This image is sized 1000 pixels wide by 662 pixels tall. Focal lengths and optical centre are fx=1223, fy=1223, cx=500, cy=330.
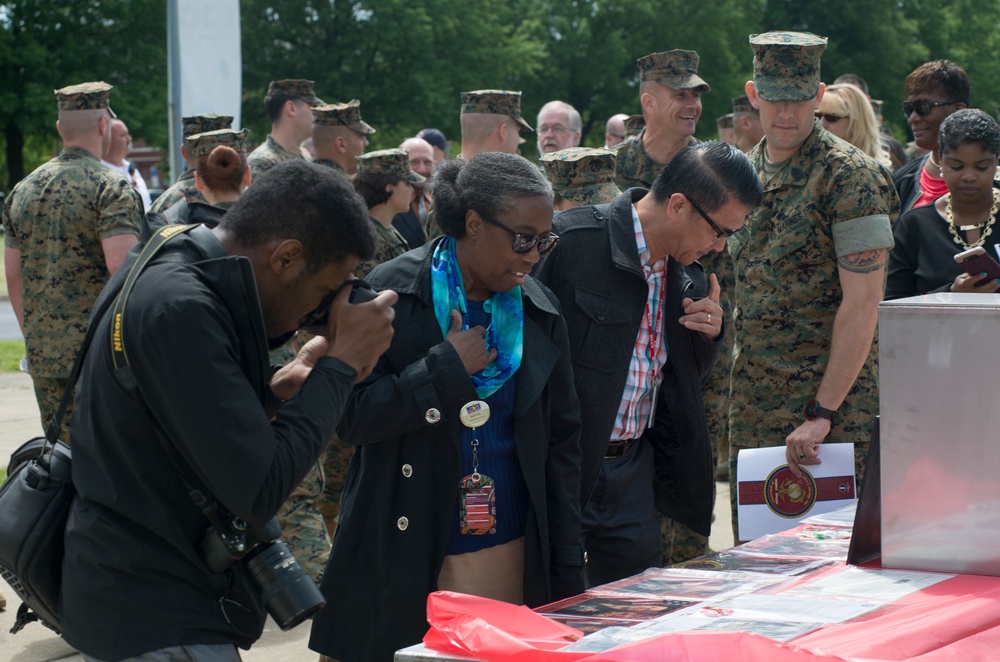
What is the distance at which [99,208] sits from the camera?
5.71 meters

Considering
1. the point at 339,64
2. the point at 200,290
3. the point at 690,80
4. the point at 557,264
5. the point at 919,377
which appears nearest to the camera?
the point at 200,290

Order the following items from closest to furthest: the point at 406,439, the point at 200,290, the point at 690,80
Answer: the point at 200,290, the point at 406,439, the point at 690,80

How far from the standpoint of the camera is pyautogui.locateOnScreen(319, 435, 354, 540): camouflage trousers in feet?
20.7

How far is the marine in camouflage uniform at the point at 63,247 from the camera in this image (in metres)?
5.70

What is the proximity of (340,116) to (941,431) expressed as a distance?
228 inches

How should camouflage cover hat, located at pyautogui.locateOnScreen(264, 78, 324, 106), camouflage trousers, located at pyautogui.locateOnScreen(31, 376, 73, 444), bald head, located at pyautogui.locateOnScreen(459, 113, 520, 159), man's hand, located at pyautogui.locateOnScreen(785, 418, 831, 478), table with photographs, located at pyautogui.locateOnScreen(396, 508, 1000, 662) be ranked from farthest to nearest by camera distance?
1. camouflage cover hat, located at pyautogui.locateOnScreen(264, 78, 324, 106)
2. bald head, located at pyautogui.locateOnScreen(459, 113, 520, 159)
3. camouflage trousers, located at pyautogui.locateOnScreen(31, 376, 73, 444)
4. man's hand, located at pyautogui.locateOnScreen(785, 418, 831, 478)
5. table with photographs, located at pyautogui.locateOnScreen(396, 508, 1000, 662)

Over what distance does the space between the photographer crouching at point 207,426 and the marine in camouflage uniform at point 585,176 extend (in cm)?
306

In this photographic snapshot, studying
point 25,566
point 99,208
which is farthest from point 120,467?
point 99,208

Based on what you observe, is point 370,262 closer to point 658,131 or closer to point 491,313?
point 658,131

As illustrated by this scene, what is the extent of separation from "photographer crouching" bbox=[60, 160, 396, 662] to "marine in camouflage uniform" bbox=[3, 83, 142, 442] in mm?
3577

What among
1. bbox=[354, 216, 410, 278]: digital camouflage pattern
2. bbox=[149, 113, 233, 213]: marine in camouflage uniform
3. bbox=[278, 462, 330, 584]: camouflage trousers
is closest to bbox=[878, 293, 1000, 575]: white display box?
bbox=[278, 462, 330, 584]: camouflage trousers

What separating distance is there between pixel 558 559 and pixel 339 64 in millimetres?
34003

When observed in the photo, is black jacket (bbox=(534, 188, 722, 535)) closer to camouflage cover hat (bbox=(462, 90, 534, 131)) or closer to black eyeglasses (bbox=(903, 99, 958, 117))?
black eyeglasses (bbox=(903, 99, 958, 117))

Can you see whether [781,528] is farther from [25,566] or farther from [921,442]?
[25,566]
